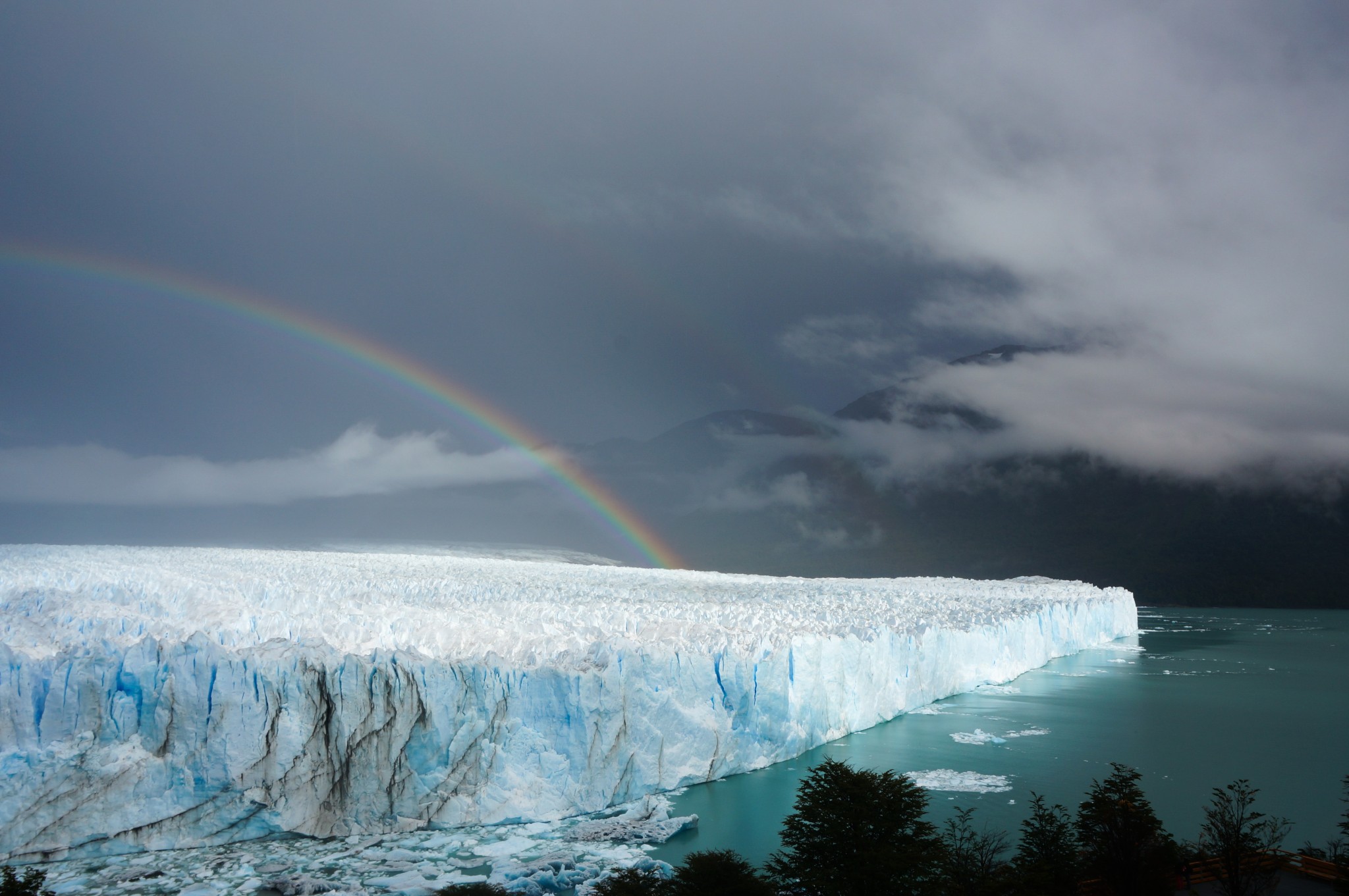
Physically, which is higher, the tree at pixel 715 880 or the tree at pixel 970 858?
the tree at pixel 715 880

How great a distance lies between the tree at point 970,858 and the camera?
9.96 meters

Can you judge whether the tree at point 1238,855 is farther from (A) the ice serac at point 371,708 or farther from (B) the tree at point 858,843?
(A) the ice serac at point 371,708

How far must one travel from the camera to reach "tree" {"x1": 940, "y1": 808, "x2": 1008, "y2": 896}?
32.7 feet

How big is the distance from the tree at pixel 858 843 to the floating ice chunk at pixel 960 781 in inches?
208

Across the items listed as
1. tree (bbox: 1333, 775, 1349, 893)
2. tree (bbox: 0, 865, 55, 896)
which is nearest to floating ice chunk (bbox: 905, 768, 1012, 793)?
tree (bbox: 1333, 775, 1349, 893)

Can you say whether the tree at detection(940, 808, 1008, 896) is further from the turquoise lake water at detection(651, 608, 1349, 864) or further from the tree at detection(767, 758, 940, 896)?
the turquoise lake water at detection(651, 608, 1349, 864)

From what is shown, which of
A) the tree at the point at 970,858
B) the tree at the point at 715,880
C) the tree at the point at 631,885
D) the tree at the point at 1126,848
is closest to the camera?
the tree at the point at 631,885

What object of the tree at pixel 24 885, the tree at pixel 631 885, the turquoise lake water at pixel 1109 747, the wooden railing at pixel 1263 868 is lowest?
the turquoise lake water at pixel 1109 747

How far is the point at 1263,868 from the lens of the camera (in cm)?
1095

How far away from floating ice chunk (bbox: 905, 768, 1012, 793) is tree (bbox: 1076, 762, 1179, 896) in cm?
432

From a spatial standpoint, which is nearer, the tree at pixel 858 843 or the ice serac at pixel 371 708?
the tree at pixel 858 843

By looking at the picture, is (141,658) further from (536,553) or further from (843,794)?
(536,553)

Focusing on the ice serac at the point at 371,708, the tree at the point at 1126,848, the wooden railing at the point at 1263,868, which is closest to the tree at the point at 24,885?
the ice serac at the point at 371,708

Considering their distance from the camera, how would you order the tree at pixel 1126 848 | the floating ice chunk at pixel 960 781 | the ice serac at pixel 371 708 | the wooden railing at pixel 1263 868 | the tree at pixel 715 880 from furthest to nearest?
the floating ice chunk at pixel 960 781
the ice serac at pixel 371 708
the wooden railing at pixel 1263 868
the tree at pixel 1126 848
the tree at pixel 715 880
